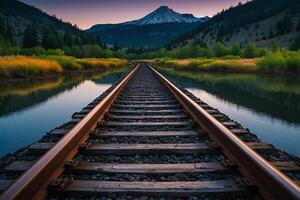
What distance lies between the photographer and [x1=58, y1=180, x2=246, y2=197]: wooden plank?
9.71 feet

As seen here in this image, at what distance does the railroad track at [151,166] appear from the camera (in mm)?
2902

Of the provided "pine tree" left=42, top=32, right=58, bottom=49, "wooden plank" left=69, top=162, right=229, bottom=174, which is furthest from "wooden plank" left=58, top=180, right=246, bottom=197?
"pine tree" left=42, top=32, right=58, bottom=49

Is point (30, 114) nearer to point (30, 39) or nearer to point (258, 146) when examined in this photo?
point (258, 146)

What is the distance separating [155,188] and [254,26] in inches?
6599

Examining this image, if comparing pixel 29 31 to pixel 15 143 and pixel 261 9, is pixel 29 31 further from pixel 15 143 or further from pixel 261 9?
pixel 261 9

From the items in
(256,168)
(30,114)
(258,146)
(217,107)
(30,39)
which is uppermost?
(30,39)

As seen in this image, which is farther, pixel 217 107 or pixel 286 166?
pixel 217 107

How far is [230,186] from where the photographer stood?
3.06m

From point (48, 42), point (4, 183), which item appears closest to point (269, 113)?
point (4, 183)

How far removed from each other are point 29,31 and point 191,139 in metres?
103

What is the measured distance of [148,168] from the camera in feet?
11.7

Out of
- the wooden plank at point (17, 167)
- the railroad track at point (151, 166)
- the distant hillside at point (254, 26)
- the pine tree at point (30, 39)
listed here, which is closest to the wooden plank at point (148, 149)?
the railroad track at point (151, 166)

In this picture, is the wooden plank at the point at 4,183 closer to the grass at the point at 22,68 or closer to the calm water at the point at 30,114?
the calm water at the point at 30,114

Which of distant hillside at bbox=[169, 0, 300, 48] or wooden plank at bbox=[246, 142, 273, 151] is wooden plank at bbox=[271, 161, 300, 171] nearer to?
wooden plank at bbox=[246, 142, 273, 151]
